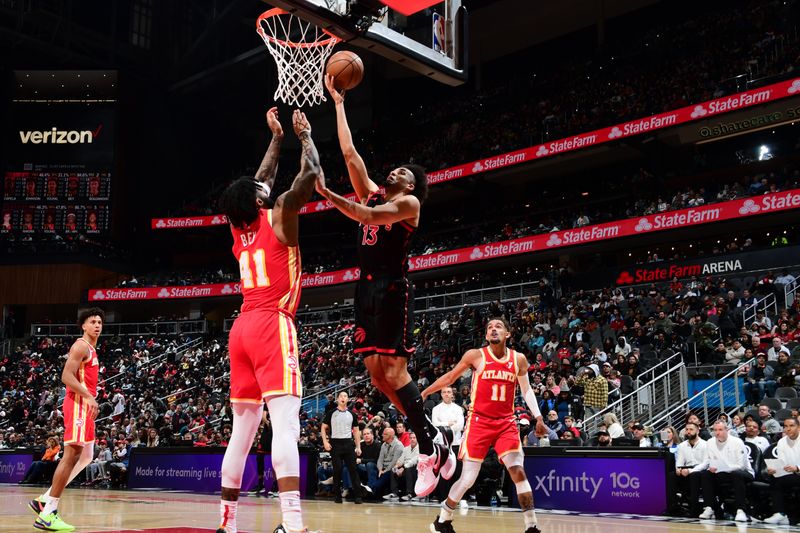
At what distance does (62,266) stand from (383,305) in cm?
3314

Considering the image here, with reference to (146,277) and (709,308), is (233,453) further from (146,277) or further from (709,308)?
(146,277)

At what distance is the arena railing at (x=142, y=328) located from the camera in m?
34.8

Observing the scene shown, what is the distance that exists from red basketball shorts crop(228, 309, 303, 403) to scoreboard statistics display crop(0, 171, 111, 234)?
30920 millimetres

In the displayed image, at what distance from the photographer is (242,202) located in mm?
5000

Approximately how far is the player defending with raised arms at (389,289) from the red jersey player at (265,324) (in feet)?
2.46

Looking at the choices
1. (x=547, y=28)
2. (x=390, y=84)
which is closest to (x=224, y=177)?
(x=390, y=84)

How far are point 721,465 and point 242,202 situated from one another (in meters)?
8.07

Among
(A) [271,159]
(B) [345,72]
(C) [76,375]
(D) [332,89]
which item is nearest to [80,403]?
(C) [76,375]

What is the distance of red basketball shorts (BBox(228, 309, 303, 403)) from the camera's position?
15.6 feet

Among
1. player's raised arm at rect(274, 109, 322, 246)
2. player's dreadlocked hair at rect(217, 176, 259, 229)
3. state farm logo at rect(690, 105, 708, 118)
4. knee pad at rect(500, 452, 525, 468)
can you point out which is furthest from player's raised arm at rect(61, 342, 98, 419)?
state farm logo at rect(690, 105, 708, 118)

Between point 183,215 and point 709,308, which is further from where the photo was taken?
point 183,215

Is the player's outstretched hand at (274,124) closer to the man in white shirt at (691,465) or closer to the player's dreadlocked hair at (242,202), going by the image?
the player's dreadlocked hair at (242,202)

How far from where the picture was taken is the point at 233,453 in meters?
4.95

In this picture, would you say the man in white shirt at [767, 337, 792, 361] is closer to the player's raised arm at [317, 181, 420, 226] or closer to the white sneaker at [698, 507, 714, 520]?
the white sneaker at [698, 507, 714, 520]
